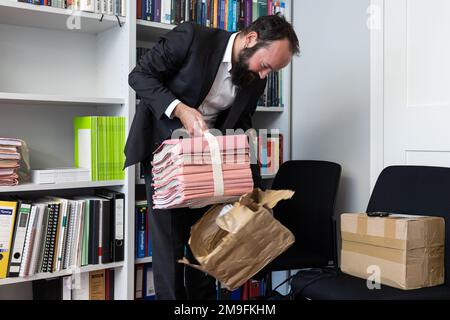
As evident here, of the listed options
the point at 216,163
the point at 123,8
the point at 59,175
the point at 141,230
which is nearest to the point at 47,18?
the point at 123,8

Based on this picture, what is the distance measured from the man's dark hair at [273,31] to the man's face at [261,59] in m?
0.02

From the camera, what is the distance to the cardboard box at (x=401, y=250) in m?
1.51

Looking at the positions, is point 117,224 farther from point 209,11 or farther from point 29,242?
point 209,11

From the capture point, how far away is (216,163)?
143 centimetres

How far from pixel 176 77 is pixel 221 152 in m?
0.43

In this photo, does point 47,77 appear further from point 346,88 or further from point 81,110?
point 346,88

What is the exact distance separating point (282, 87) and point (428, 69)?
2.89ft

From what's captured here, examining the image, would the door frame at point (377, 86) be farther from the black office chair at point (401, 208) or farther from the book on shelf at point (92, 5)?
the book on shelf at point (92, 5)

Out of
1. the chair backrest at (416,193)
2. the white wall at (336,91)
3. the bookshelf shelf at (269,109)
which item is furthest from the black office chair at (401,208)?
the bookshelf shelf at (269,109)

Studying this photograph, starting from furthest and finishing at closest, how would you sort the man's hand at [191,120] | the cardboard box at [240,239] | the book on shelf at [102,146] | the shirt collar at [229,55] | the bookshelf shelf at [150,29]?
1. the bookshelf shelf at [150,29]
2. the book on shelf at [102,146]
3. the shirt collar at [229,55]
4. the man's hand at [191,120]
5. the cardboard box at [240,239]

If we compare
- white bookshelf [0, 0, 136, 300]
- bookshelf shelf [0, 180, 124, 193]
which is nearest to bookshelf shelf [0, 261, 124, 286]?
white bookshelf [0, 0, 136, 300]

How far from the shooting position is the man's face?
63.7 inches
